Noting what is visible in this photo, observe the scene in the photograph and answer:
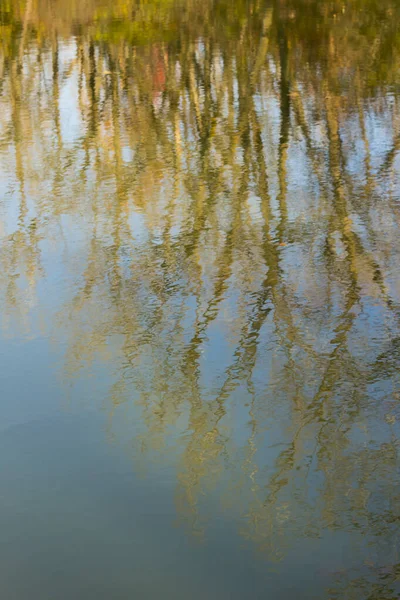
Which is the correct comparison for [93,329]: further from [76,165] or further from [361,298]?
[76,165]

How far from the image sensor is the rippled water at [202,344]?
4.09 metres

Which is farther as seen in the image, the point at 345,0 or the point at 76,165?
the point at 345,0

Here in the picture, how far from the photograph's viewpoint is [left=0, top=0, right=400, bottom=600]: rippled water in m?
4.09

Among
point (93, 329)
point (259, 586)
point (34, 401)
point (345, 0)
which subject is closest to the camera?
point (259, 586)

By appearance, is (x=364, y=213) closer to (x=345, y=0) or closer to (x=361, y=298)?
(x=361, y=298)

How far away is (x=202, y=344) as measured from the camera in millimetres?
6148

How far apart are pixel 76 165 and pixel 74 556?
687cm

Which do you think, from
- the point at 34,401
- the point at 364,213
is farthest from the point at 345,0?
the point at 34,401

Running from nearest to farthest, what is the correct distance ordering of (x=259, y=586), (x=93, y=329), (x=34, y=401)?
1. (x=259, y=586)
2. (x=34, y=401)
3. (x=93, y=329)

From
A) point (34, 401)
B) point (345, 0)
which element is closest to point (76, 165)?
point (34, 401)

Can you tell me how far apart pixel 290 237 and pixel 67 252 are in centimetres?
179

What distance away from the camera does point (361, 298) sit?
6.79 meters

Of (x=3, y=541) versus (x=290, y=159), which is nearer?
(x=3, y=541)

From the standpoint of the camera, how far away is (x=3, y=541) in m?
4.16
